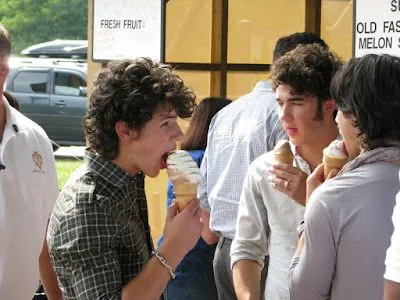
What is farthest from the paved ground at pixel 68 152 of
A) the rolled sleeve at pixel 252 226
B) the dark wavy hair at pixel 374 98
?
the dark wavy hair at pixel 374 98

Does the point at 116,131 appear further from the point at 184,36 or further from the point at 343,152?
the point at 184,36

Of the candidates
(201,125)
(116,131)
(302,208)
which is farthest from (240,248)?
(201,125)

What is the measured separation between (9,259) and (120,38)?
3048mm

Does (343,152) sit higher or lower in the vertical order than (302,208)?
higher

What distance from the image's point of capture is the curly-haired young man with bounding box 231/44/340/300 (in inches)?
128

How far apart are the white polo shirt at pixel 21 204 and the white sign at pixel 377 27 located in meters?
1.87

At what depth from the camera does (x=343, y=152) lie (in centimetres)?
277

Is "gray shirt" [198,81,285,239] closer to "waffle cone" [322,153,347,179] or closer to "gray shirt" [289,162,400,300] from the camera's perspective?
"waffle cone" [322,153,347,179]

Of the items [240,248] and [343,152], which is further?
[240,248]

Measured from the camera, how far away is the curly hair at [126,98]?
254cm

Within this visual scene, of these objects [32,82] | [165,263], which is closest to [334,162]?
[165,263]

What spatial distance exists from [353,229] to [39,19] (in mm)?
21400

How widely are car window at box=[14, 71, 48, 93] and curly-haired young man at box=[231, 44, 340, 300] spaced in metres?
16.1

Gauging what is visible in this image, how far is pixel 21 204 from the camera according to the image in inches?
143
